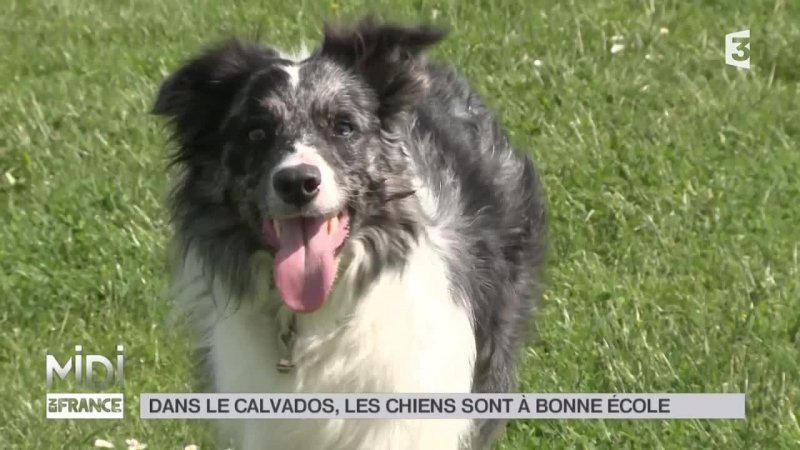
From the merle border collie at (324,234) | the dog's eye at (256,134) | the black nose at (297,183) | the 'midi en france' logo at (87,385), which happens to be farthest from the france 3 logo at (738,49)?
the black nose at (297,183)

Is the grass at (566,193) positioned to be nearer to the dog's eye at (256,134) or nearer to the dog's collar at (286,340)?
the dog's collar at (286,340)

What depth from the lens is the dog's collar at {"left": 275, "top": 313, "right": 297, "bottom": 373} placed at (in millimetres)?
4566

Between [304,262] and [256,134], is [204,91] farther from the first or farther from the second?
[304,262]

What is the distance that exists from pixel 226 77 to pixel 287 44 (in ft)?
13.1

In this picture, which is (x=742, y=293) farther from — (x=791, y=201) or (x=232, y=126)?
(x=232, y=126)

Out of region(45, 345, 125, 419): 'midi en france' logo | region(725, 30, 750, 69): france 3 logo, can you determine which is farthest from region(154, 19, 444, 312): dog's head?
Answer: region(725, 30, 750, 69): france 3 logo

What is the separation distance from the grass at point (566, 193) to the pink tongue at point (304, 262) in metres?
1.25

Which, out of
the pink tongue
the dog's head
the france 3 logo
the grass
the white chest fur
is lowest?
the france 3 logo

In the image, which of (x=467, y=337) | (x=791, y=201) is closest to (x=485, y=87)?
(x=791, y=201)

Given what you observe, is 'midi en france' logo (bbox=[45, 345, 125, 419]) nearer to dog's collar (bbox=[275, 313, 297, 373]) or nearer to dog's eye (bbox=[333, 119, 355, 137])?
dog's collar (bbox=[275, 313, 297, 373])

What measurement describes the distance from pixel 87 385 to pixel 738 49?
4529 mm

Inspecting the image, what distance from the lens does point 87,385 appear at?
19.1 feet

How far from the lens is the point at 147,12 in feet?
31.3

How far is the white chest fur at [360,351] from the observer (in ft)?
14.9
